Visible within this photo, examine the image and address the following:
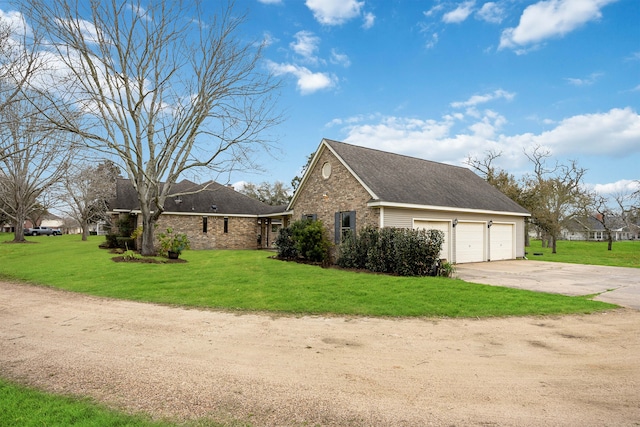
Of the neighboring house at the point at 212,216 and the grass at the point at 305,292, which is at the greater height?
the neighboring house at the point at 212,216

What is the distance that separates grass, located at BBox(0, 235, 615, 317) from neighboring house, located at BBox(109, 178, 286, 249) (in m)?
11.5

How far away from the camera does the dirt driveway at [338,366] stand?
11.4 feet

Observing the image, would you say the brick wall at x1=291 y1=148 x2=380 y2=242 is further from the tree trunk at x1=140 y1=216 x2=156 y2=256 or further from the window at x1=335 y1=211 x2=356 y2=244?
the tree trunk at x1=140 y1=216 x2=156 y2=256

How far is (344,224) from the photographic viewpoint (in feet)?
55.8

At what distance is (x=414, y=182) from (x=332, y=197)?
426 cm

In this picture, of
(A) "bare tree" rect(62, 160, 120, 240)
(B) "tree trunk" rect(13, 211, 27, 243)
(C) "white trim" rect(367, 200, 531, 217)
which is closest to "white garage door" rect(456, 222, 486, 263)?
(C) "white trim" rect(367, 200, 531, 217)

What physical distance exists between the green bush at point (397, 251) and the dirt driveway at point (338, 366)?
207 inches

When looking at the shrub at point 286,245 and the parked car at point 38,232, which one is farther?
the parked car at point 38,232

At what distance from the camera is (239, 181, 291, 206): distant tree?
180 ft

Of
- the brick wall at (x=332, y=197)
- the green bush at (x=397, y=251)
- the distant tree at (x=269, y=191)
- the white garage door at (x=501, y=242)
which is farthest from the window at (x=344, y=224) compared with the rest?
the distant tree at (x=269, y=191)

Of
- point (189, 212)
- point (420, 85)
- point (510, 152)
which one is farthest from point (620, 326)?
point (510, 152)

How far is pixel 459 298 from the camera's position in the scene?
28.7 ft

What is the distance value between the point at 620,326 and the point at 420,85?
13661 millimetres

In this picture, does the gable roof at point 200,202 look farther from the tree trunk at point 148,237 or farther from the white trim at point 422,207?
the white trim at point 422,207
